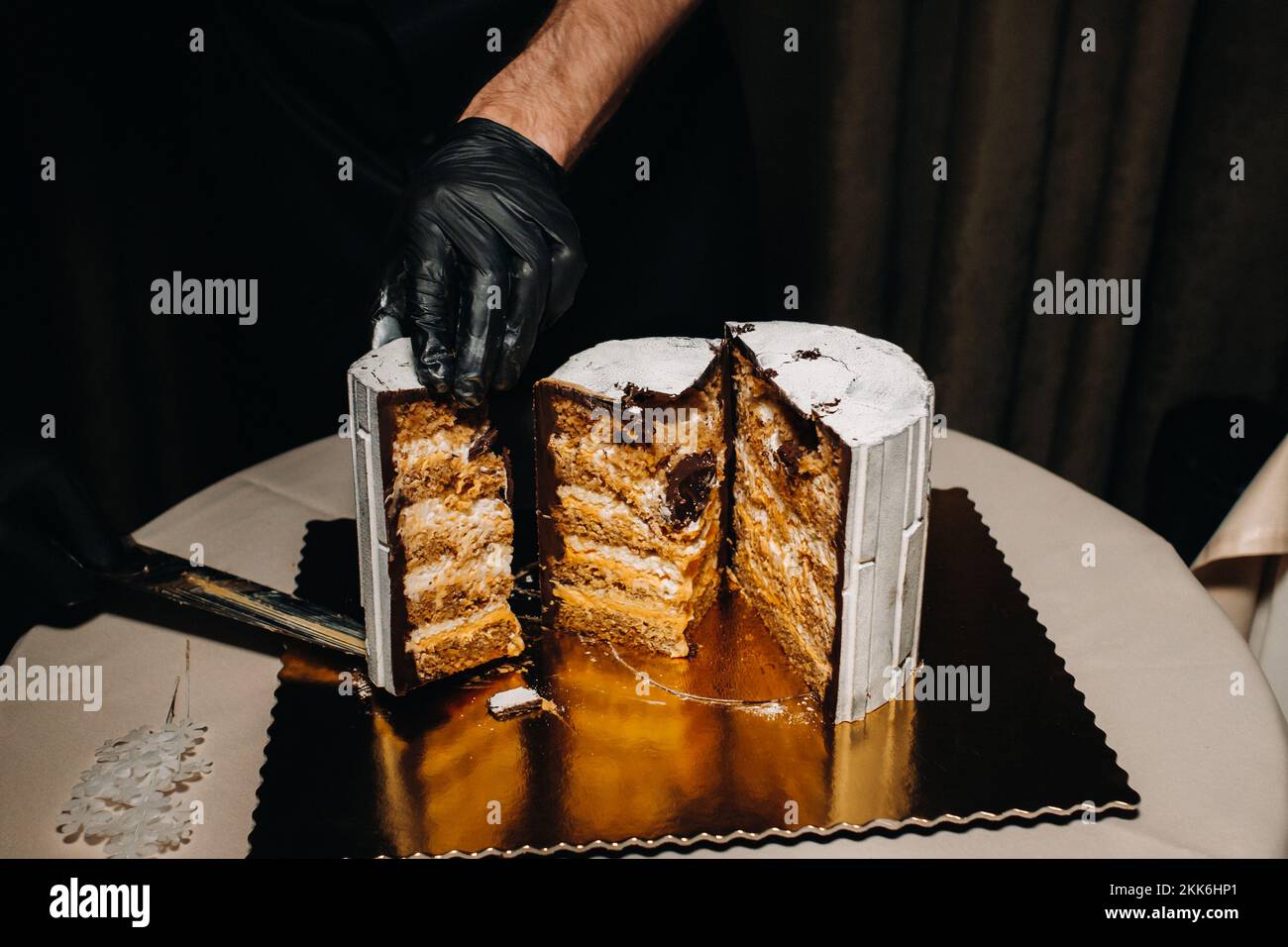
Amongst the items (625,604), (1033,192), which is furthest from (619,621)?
(1033,192)

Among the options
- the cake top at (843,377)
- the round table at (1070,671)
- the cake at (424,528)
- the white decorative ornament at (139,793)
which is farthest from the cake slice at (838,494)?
the white decorative ornament at (139,793)

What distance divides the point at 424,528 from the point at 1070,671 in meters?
1.00

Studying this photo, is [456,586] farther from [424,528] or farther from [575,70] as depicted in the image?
[575,70]

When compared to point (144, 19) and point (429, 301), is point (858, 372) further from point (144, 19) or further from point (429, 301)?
point (144, 19)

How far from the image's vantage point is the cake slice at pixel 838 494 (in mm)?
1555

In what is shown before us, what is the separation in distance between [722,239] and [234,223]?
1.27 metres

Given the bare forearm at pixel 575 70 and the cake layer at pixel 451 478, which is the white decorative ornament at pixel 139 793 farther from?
the bare forearm at pixel 575 70

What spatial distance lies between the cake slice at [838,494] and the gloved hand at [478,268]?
0.37 metres

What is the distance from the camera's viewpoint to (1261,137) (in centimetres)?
271

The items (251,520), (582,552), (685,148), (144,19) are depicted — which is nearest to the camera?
(582,552)

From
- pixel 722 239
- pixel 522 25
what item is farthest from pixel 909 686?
pixel 522 25

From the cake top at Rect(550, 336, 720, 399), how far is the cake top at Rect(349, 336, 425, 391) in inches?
9.0

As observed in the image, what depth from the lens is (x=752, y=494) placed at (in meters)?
1.89

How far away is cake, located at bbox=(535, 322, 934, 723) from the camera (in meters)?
1.58
